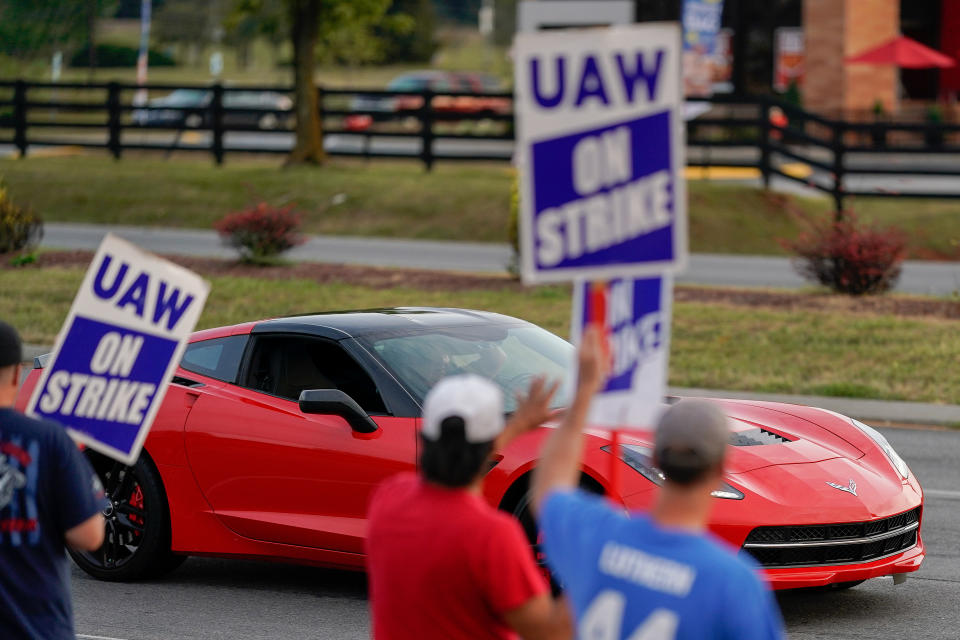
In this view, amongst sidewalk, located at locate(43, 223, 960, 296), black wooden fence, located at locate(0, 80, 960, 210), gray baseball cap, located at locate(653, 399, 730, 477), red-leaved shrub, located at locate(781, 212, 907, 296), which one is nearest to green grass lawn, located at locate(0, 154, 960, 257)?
black wooden fence, located at locate(0, 80, 960, 210)

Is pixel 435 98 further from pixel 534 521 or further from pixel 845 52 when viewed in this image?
pixel 534 521

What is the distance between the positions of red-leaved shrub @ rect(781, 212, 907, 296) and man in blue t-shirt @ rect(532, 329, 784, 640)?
573 inches

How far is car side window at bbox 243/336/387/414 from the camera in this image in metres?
7.89

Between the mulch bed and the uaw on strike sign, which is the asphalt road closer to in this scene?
the uaw on strike sign

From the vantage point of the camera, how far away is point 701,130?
37438 mm

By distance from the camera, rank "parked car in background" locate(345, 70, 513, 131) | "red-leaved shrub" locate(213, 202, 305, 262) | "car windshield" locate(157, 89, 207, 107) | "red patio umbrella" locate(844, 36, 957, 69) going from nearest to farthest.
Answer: "red-leaved shrub" locate(213, 202, 305, 262) < "red patio umbrella" locate(844, 36, 957, 69) < "parked car in background" locate(345, 70, 513, 131) < "car windshield" locate(157, 89, 207, 107)

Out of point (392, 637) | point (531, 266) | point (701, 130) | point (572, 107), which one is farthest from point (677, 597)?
point (701, 130)

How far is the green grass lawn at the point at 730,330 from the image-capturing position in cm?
1449

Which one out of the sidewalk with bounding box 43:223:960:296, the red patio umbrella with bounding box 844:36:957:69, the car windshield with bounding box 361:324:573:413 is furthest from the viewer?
the red patio umbrella with bounding box 844:36:957:69

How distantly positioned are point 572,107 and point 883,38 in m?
39.0

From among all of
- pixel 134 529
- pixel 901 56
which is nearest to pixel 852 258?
pixel 134 529

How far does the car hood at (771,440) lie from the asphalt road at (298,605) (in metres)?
0.75

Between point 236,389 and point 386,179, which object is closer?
point 236,389

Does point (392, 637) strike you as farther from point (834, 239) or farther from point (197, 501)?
point (834, 239)
